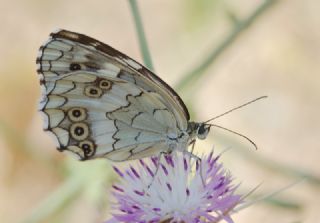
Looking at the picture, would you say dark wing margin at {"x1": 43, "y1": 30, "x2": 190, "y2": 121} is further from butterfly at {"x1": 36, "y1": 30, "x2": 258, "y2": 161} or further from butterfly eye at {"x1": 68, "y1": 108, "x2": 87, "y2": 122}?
butterfly eye at {"x1": 68, "y1": 108, "x2": 87, "y2": 122}

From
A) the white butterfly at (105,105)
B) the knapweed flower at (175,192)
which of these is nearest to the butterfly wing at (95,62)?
the white butterfly at (105,105)

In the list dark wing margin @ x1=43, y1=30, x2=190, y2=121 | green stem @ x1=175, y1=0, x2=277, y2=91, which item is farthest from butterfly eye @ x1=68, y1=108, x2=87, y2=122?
green stem @ x1=175, y1=0, x2=277, y2=91

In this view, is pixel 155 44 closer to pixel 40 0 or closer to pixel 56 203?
pixel 40 0

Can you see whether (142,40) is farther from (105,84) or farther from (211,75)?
(211,75)

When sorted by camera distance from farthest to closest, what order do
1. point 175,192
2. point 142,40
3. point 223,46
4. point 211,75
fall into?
Answer: point 211,75 → point 223,46 → point 142,40 → point 175,192

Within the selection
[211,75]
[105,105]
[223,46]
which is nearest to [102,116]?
[105,105]

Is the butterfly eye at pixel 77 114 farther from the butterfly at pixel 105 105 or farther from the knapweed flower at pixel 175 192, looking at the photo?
the knapweed flower at pixel 175 192
